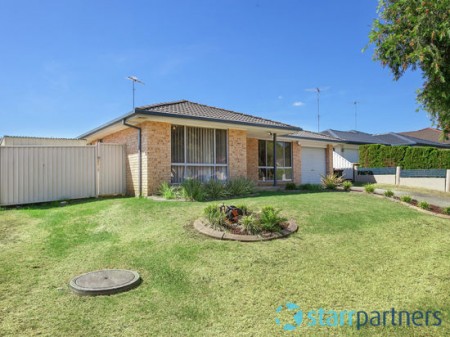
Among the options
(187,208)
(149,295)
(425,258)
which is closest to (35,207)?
(187,208)

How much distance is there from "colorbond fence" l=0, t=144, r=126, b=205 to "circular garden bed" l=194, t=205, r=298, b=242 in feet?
21.8

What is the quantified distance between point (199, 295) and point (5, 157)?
9465 millimetres

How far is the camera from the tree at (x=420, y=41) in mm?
7012

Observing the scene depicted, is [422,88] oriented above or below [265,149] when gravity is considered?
above

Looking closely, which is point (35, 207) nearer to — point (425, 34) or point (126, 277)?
point (126, 277)

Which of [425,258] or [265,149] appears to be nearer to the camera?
[425,258]

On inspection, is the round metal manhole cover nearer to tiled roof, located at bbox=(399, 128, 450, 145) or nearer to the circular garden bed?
the circular garden bed

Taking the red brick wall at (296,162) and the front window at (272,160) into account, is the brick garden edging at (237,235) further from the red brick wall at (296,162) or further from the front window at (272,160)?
the red brick wall at (296,162)

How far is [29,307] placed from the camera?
4.09 m

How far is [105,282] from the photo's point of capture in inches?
186

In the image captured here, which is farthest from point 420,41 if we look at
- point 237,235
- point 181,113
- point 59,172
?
point 59,172

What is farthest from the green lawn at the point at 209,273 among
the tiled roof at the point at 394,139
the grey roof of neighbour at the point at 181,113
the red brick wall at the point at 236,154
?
the tiled roof at the point at 394,139

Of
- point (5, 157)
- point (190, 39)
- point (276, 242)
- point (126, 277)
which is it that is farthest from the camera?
point (190, 39)

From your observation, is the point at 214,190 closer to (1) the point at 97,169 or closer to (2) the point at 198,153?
(2) the point at 198,153
